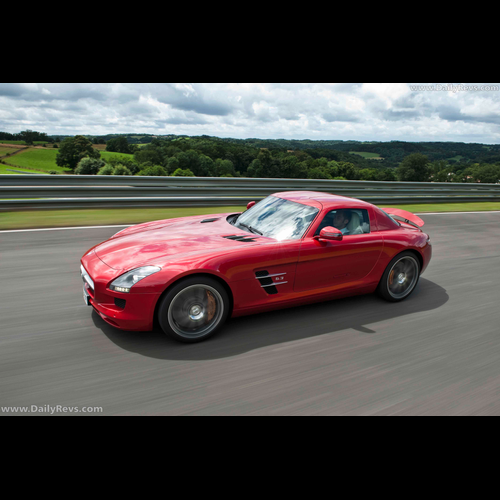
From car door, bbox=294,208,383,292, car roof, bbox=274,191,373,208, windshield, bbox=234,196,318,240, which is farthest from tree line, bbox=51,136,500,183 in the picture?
car door, bbox=294,208,383,292

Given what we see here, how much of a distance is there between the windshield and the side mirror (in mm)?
207

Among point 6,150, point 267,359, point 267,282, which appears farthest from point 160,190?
point 6,150

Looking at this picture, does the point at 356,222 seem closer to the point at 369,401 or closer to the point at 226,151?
the point at 369,401

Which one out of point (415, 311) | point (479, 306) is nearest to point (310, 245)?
point (415, 311)

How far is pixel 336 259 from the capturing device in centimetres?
438

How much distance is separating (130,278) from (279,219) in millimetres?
1817

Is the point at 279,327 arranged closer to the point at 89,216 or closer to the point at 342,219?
the point at 342,219

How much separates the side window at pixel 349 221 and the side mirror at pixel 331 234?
0.16m

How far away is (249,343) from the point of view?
12.3 ft

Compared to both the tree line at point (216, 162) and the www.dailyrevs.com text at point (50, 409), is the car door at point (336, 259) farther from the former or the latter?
the tree line at point (216, 162)

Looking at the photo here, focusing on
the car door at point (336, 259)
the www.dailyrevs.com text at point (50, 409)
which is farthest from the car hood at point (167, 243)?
the www.dailyrevs.com text at point (50, 409)

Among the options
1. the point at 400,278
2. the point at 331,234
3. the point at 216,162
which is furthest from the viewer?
the point at 216,162
